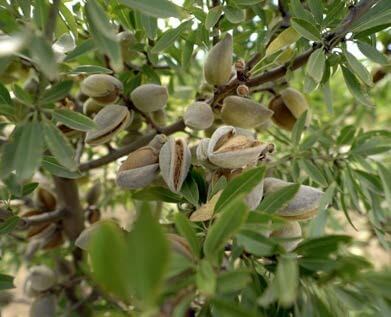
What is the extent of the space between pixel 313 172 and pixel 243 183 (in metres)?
0.29

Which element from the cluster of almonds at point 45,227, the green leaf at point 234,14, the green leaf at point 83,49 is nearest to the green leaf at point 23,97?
the green leaf at point 83,49

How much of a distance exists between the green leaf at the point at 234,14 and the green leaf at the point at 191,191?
24 centimetres

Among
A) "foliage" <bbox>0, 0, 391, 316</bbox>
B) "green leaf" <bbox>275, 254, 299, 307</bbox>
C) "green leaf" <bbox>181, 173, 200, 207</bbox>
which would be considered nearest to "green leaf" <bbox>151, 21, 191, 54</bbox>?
"foliage" <bbox>0, 0, 391, 316</bbox>

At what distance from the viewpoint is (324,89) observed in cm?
84

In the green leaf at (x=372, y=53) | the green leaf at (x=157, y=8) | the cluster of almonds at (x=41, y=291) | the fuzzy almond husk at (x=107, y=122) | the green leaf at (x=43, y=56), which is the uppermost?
the green leaf at (x=157, y=8)

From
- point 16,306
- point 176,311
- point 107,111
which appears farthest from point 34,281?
point 16,306

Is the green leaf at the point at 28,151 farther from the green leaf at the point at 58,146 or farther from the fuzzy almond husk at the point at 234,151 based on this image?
the fuzzy almond husk at the point at 234,151

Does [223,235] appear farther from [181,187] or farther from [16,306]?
[16,306]

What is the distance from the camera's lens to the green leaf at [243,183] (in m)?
0.51

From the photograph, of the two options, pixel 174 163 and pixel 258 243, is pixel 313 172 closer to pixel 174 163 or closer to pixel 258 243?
pixel 174 163

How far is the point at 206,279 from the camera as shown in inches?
14.6

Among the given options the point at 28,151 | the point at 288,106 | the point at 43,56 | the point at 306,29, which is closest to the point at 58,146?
the point at 28,151

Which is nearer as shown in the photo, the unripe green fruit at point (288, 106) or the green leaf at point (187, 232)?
the green leaf at point (187, 232)

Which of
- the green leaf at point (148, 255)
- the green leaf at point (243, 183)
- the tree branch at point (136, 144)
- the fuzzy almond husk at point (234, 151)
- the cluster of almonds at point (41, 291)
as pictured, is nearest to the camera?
the green leaf at point (148, 255)
